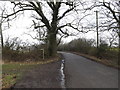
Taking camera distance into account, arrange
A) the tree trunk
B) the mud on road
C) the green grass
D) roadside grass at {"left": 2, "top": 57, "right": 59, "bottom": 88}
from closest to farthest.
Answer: the mud on road
the green grass
roadside grass at {"left": 2, "top": 57, "right": 59, "bottom": 88}
the tree trunk

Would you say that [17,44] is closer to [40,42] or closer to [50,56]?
[40,42]

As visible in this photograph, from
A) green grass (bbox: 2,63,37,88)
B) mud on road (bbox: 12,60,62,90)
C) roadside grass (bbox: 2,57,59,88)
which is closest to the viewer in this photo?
mud on road (bbox: 12,60,62,90)

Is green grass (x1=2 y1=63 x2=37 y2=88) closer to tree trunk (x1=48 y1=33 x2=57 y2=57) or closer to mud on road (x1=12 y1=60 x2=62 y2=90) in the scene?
mud on road (x1=12 y1=60 x2=62 y2=90)

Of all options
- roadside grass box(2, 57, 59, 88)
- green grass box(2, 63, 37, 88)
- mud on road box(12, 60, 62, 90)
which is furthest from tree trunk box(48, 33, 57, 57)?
mud on road box(12, 60, 62, 90)

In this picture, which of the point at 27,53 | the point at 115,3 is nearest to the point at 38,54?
the point at 27,53

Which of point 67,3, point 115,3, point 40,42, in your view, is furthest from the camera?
point 40,42

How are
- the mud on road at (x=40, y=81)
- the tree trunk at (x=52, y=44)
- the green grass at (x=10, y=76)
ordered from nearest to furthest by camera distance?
the mud on road at (x=40, y=81) < the green grass at (x=10, y=76) < the tree trunk at (x=52, y=44)

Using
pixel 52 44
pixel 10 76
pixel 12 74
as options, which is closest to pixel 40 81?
pixel 10 76

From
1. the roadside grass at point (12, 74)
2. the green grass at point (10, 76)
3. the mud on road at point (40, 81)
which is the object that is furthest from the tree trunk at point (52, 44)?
the mud on road at point (40, 81)

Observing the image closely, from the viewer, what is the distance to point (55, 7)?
24.3m

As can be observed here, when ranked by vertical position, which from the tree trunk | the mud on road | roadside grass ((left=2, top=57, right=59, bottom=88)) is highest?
the tree trunk

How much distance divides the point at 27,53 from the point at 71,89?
16.8 metres

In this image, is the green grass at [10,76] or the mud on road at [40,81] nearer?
the mud on road at [40,81]

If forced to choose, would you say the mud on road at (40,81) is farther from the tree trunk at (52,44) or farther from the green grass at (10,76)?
the tree trunk at (52,44)
